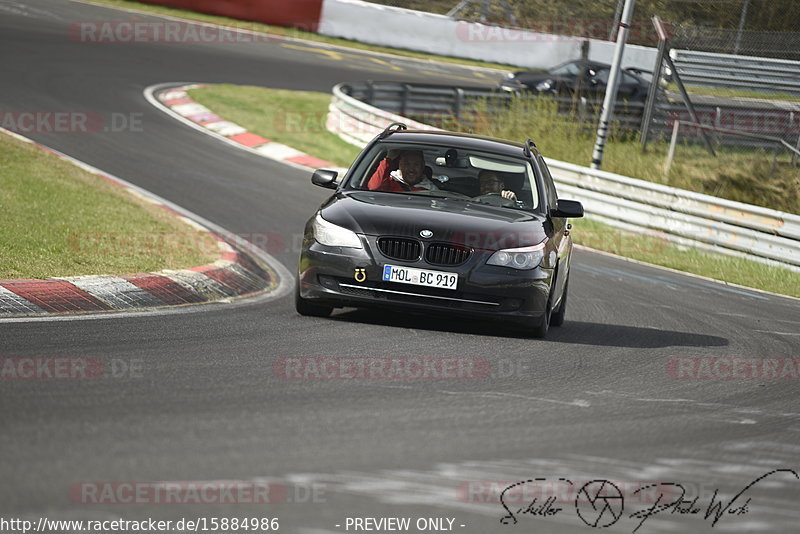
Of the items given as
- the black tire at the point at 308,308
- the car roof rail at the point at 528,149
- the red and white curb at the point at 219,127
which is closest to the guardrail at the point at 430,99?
the red and white curb at the point at 219,127

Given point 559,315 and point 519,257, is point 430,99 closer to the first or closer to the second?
point 559,315

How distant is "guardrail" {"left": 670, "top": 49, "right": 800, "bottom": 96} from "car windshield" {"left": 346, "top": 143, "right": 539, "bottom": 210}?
18285mm

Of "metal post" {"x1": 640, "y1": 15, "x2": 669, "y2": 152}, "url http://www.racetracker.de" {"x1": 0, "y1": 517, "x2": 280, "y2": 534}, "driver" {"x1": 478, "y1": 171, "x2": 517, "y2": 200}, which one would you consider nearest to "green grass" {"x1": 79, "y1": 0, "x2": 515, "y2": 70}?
"metal post" {"x1": 640, "y1": 15, "x2": 669, "y2": 152}

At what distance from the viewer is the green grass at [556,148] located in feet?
52.6

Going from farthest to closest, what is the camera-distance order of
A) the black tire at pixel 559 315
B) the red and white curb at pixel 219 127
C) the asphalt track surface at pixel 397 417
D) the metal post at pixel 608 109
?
the red and white curb at pixel 219 127 < the metal post at pixel 608 109 < the black tire at pixel 559 315 < the asphalt track surface at pixel 397 417

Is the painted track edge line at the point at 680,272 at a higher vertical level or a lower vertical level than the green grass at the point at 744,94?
lower

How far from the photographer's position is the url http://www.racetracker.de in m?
3.70

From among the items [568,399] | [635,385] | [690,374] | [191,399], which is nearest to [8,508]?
[191,399]

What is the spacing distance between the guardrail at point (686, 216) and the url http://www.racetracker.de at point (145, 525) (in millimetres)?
13401

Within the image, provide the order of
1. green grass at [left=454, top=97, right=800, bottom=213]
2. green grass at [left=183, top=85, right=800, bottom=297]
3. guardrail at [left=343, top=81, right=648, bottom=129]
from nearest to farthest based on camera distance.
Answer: green grass at [left=183, top=85, right=800, bottom=297], green grass at [left=454, top=97, right=800, bottom=213], guardrail at [left=343, top=81, right=648, bottom=129]

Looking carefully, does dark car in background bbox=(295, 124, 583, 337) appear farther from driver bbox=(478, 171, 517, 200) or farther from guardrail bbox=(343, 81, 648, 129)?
guardrail bbox=(343, 81, 648, 129)

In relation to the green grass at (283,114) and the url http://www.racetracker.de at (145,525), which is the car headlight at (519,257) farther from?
the green grass at (283,114)

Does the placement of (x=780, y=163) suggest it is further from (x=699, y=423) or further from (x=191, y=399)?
(x=191, y=399)

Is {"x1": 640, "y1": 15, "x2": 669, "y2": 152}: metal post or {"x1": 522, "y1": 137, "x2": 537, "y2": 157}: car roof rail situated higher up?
{"x1": 522, "y1": 137, "x2": 537, "y2": 157}: car roof rail
